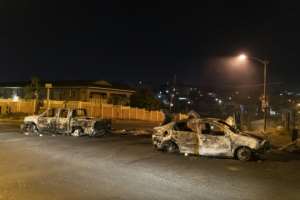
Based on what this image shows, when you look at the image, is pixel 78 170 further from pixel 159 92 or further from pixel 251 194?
pixel 159 92

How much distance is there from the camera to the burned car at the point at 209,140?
15.4 m

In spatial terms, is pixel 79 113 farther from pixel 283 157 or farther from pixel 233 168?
pixel 233 168

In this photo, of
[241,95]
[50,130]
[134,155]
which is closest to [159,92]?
[241,95]

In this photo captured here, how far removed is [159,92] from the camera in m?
125

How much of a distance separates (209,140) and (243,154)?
1.38m

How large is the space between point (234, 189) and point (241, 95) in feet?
346

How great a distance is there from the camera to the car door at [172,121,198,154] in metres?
16.1

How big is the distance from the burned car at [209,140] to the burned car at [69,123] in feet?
23.5

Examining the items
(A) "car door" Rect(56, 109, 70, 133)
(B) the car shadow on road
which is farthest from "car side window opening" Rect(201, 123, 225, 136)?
(A) "car door" Rect(56, 109, 70, 133)

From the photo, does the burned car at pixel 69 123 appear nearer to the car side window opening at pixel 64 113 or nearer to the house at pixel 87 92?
the car side window opening at pixel 64 113

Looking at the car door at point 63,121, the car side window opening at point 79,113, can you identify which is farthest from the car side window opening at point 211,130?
the car door at point 63,121

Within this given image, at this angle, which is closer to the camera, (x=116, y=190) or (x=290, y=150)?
(x=116, y=190)

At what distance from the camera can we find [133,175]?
37.3ft

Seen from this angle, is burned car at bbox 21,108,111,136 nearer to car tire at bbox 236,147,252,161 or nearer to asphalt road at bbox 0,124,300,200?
asphalt road at bbox 0,124,300,200
